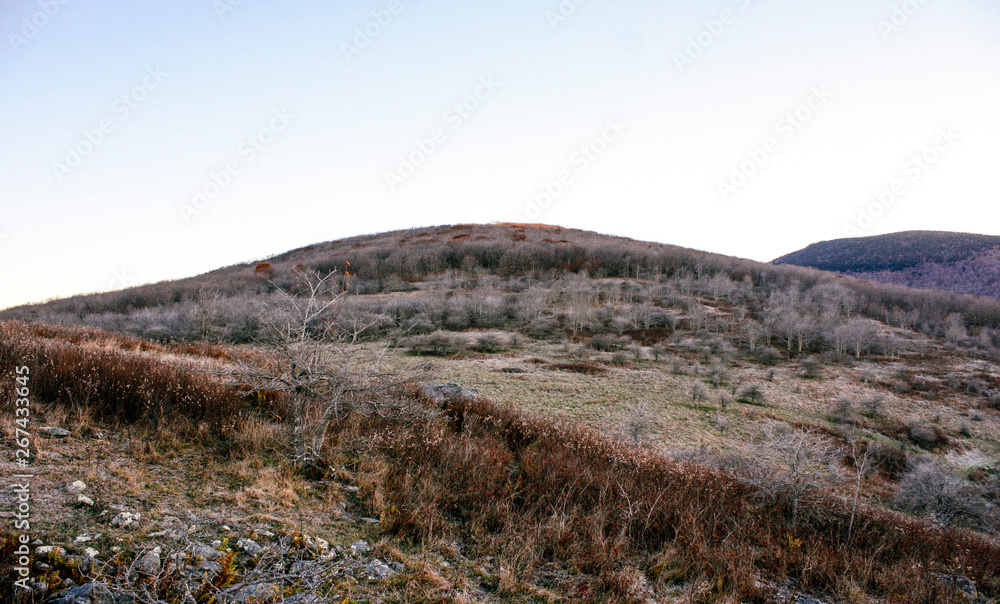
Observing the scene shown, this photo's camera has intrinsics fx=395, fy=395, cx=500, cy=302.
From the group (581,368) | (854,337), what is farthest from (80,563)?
(854,337)

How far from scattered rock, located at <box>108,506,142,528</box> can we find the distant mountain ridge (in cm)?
9853

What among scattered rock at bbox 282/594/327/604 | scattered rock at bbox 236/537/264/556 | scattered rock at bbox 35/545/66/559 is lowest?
scattered rock at bbox 282/594/327/604

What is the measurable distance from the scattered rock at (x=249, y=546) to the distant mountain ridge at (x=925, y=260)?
321 ft

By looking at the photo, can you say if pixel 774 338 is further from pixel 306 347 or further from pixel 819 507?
pixel 306 347

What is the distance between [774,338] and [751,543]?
44.7 m

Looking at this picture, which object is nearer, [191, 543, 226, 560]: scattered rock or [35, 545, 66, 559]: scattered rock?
[35, 545, 66, 559]: scattered rock

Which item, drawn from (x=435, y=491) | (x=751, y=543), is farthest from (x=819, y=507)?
(x=435, y=491)

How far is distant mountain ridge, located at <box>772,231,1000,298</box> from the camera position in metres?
67.1

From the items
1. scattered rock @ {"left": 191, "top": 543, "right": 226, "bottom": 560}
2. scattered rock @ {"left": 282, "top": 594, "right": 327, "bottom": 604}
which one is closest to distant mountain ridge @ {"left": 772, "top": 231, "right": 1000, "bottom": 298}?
scattered rock @ {"left": 282, "top": 594, "right": 327, "bottom": 604}

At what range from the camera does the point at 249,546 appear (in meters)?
3.31

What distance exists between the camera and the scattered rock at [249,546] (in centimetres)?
327

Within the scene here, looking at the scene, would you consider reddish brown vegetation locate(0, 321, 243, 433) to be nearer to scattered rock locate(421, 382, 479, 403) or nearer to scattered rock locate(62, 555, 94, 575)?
scattered rock locate(62, 555, 94, 575)

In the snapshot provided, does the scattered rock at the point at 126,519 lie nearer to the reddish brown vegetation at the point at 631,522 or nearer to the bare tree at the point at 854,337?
the reddish brown vegetation at the point at 631,522

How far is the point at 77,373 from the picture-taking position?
548 cm
